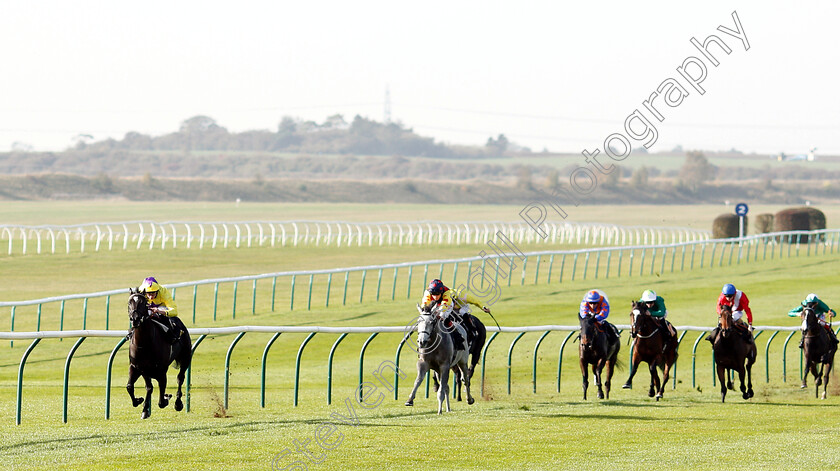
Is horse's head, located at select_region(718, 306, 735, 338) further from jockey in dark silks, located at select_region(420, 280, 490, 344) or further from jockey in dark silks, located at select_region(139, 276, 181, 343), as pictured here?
jockey in dark silks, located at select_region(139, 276, 181, 343)

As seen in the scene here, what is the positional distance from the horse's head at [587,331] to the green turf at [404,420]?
2.15ft

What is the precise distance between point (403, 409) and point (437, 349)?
803 millimetres

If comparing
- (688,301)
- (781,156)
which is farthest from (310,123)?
(688,301)

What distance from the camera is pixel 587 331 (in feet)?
43.6

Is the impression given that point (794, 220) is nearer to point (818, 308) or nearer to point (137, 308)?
point (818, 308)

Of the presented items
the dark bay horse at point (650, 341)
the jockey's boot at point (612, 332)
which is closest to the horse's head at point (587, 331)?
the jockey's boot at point (612, 332)

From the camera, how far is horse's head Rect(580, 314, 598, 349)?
13.3m

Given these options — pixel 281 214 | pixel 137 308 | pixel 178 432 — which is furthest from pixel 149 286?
pixel 281 214

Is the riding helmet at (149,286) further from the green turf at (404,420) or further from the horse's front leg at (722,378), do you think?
the horse's front leg at (722,378)

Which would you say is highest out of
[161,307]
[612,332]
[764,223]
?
[764,223]

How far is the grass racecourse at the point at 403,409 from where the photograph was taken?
9.02m

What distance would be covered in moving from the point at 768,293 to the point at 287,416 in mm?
17667

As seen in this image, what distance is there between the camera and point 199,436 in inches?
384

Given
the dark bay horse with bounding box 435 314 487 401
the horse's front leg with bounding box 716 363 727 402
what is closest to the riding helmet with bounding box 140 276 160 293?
the dark bay horse with bounding box 435 314 487 401
